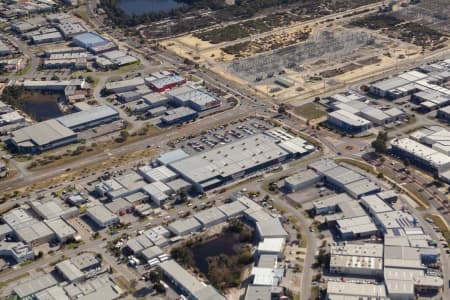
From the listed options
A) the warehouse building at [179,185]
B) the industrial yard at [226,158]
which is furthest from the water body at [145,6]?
the warehouse building at [179,185]

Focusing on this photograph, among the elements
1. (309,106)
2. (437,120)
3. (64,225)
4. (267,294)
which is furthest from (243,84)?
(267,294)

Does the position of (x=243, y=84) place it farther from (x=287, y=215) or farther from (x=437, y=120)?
(x=287, y=215)

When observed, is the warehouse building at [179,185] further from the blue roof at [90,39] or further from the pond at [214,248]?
the blue roof at [90,39]

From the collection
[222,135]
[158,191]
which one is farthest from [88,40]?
→ [158,191]

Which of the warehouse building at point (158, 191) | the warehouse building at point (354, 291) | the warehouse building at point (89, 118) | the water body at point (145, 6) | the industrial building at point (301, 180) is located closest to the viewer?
the warehouse building at point (354, 291)

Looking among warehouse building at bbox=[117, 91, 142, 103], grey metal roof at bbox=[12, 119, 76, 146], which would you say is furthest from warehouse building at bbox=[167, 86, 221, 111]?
grey metal roof at bbox=[12, 119, 76, 146]

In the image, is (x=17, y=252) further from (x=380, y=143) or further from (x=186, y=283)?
(x=380, y=143)
